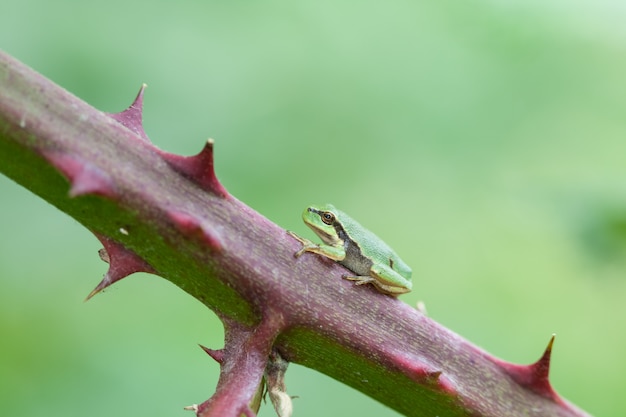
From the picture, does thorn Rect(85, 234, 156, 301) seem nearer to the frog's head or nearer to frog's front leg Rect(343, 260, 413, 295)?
frog's front leg Rect(343, 260, 413, 295)

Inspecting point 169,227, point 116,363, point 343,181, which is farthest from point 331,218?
point 169,227

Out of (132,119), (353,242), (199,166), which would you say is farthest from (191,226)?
(353,242)

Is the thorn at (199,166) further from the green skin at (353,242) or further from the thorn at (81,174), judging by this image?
Answer: the green skin at (353,242)

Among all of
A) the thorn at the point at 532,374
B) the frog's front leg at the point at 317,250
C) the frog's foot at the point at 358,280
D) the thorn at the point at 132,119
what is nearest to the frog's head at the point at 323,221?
the frog's front leg at the point at 317,250

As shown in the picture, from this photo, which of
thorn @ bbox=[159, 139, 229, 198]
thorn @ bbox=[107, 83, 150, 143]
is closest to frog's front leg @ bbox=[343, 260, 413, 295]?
thorn @ bbox=[159, 139, 229, 198]

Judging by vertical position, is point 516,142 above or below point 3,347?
above

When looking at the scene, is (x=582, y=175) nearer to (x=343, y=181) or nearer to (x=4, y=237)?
(x=343, y=181)
